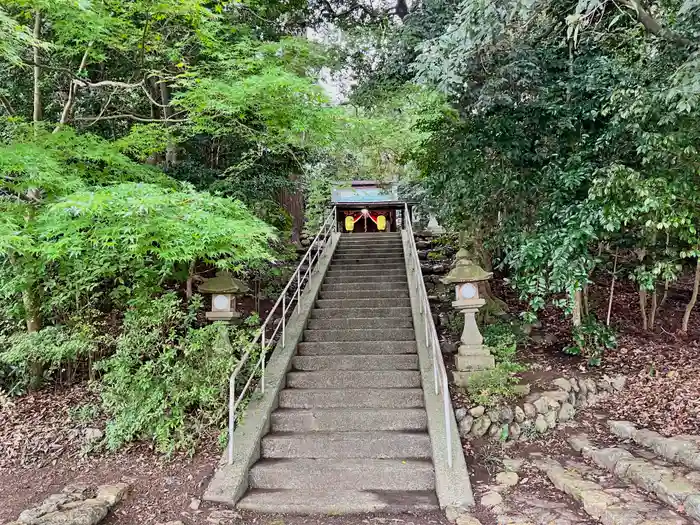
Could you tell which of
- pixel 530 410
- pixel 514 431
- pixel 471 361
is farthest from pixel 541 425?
pixel 471 361

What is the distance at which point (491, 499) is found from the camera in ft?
12.0

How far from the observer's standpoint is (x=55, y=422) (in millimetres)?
5043

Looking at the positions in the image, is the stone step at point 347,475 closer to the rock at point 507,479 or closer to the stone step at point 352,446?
the stone step at point 352,446

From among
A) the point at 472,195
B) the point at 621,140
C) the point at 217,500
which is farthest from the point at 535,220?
the point at 217,500

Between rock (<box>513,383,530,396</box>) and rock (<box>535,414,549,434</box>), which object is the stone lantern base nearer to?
rock (<box>513,383,530,396</box>)

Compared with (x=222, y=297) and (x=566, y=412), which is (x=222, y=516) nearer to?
(x=222, y=297)

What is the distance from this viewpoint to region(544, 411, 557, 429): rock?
4.88 metres

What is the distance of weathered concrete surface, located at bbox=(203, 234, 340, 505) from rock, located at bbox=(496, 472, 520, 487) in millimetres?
2355

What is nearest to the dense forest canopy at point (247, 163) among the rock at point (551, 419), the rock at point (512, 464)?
the rock at point (551, 419)

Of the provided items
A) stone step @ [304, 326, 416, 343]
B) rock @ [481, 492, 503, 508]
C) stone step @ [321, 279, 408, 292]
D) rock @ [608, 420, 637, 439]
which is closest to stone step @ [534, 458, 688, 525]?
rock @ [481, 492, 503, 508]

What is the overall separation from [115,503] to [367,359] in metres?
3.16

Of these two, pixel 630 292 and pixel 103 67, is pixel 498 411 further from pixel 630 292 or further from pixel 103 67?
pixel 103 67

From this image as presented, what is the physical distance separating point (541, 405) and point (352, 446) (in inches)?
90.5

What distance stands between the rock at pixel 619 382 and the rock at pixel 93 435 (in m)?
6.28
